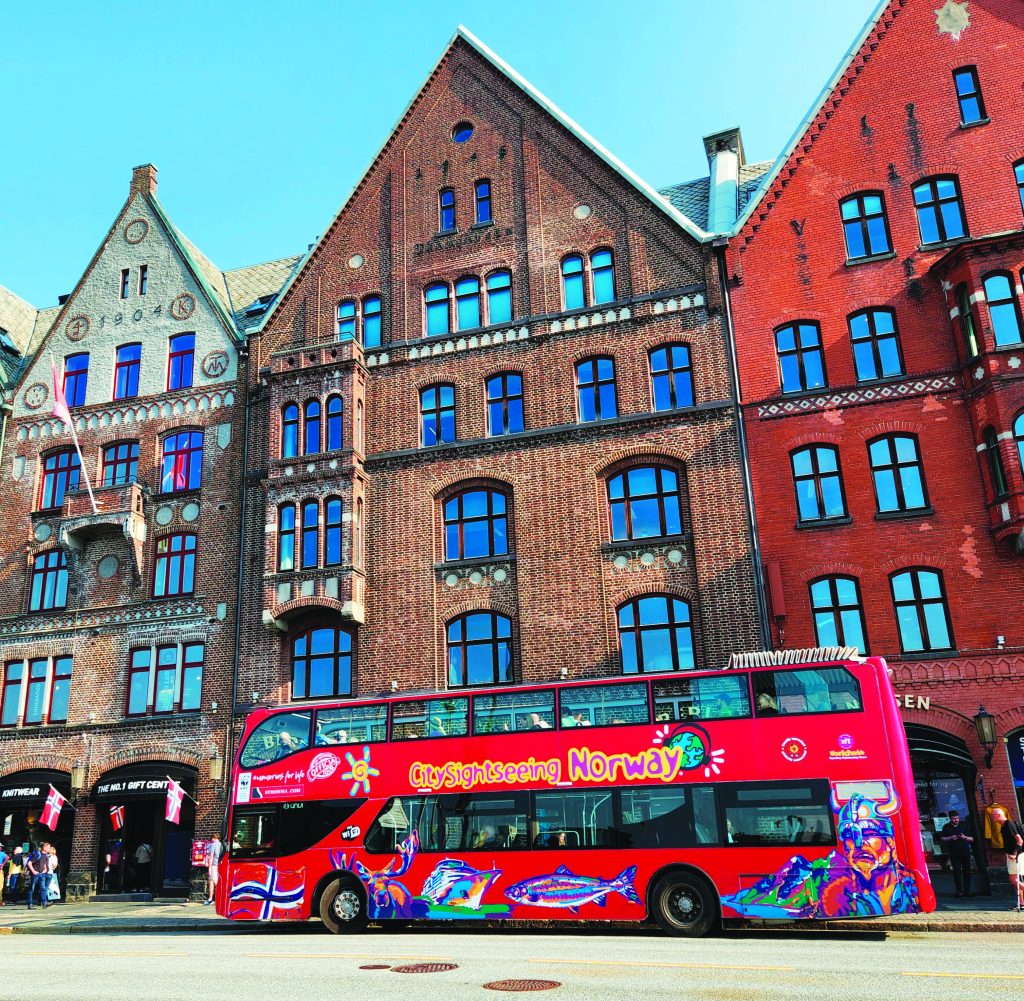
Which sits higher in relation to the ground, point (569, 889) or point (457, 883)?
point (457, 883)

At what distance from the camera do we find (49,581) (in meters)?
33.1

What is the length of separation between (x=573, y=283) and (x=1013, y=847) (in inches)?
733

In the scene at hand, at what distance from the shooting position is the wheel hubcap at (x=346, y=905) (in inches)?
776

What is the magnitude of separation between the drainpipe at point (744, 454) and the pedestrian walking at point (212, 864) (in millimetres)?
15422

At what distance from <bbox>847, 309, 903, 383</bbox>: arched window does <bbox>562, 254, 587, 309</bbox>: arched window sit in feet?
25.2

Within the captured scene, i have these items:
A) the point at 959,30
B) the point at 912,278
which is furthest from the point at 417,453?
the point at 959,30

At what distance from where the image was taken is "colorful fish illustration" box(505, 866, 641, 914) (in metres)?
17.8

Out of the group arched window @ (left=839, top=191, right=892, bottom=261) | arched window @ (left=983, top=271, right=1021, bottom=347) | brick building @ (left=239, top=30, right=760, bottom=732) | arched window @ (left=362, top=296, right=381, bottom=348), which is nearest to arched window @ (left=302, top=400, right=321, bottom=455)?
brick building @ (left=239, top=30, right=760, bottom=732)

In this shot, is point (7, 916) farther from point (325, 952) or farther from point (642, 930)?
point (642, 930)

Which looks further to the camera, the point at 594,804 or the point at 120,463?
the point at 120,463

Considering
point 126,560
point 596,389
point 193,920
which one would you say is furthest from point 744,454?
point 126,560

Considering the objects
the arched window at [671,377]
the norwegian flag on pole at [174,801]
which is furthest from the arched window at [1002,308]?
the norwegian flag on pole at [174,801]

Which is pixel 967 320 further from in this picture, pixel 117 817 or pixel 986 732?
pixel 117 817

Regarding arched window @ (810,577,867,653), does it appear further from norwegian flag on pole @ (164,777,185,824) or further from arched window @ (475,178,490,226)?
norwegian flag on pole @ (164,777,185,824)
